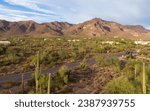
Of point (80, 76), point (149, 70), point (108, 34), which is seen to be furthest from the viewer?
point (108, 34)

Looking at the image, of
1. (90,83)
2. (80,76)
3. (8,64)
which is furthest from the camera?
(8,64)

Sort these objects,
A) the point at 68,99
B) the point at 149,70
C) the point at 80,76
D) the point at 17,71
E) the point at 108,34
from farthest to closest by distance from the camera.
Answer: the point at 108,34 < the point at 17,71 < the point at 80,76 < the point at 149,70 < the point at 68,99

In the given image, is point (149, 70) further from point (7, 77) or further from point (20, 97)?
point (20, 97)

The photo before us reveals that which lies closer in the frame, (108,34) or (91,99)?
(91,99)

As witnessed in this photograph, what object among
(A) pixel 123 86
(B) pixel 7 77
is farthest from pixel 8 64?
(A) pixel 123 86

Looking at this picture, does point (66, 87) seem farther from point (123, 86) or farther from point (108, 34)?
point (108, 34)

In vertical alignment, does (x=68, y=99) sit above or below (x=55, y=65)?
above

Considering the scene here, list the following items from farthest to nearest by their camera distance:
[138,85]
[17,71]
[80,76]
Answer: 1. [17,71]
2. [80,76]
3. [138,85]

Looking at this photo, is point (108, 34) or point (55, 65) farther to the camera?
point (108, 34)

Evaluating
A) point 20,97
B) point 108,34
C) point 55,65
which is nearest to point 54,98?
point 20,97
